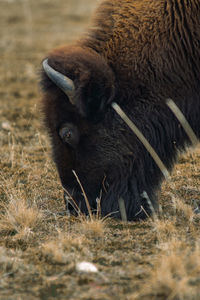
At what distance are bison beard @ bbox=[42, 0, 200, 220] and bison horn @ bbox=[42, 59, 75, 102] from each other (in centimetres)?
1

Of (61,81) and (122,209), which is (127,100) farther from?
(122,209)

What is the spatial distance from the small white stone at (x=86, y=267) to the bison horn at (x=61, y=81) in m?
1.54

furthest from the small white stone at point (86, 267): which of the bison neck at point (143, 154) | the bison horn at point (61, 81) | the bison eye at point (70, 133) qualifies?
the bison horn at point (61, 81)

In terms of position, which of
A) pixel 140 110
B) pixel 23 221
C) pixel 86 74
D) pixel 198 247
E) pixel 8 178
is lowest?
pixel 8 178

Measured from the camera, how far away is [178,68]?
478 centimetres

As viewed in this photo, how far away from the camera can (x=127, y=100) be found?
4.68 metres

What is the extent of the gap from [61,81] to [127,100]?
2.01 feet

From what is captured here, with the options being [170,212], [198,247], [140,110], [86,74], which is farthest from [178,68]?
[198,247]

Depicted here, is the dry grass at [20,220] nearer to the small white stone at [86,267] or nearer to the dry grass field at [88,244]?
the dry grass field at [88,244]

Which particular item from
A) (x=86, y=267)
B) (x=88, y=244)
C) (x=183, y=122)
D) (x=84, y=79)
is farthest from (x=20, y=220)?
(x=183, y=122)

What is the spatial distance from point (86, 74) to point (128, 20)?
2.55 ft

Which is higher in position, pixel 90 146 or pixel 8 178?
pixel 90 146

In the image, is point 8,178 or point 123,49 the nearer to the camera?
point 123,49

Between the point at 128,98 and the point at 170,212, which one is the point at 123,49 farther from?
the point at 170,212
